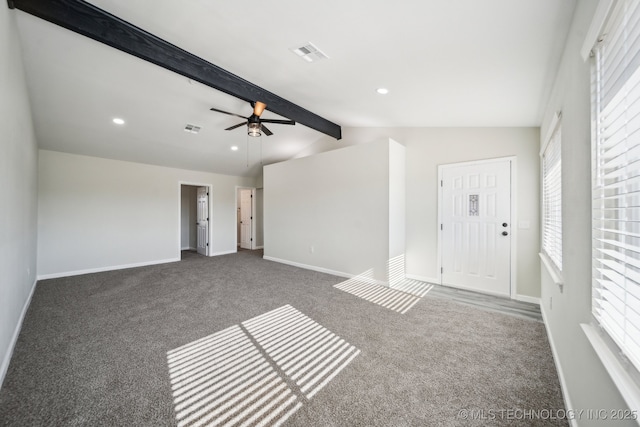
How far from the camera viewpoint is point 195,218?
7992mm

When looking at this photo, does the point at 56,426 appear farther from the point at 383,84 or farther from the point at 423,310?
the point at 383,84

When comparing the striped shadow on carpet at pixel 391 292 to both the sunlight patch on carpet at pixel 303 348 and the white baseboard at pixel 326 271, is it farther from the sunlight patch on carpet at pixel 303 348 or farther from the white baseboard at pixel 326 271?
the sunlight patch on carpet at pixel 303 348

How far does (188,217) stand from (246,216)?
1858mm

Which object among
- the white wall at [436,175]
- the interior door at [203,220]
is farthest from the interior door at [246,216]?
the white wall at [436,175]

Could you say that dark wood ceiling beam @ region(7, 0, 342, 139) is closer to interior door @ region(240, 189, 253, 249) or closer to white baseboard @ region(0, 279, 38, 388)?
white baseboard @ region(0, 279, 38, 388)

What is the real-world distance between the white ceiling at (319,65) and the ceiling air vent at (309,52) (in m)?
0.07

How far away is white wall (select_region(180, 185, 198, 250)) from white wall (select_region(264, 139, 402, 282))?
313 centimetres

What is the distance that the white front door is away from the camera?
365 cm

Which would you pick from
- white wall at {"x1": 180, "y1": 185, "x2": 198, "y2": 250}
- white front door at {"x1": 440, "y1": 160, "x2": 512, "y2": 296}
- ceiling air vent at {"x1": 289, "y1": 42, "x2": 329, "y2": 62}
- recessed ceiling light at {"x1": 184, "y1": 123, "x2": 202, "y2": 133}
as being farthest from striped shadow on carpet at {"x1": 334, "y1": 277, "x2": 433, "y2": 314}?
white wall at {"x1": 180, "y1": 185, "x2": 198, "y2": 250}

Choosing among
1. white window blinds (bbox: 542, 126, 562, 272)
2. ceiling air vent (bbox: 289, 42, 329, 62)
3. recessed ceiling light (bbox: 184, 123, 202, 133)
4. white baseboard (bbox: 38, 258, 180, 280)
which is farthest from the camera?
white baseboard (bbox: 38, 258, 180, 280)

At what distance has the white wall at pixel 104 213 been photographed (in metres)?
4.71

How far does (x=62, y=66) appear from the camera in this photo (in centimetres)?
278

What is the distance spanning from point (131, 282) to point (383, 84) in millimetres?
5097

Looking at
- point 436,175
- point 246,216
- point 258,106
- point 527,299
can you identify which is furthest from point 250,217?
point 527,299
